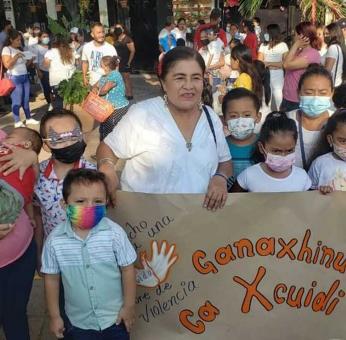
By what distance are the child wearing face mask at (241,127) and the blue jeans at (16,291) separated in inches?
47.9

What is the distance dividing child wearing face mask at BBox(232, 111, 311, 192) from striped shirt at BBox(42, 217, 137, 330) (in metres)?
0.77

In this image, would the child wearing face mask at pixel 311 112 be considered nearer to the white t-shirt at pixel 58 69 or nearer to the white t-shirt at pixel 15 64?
the white t-shirt at pixel 58 69

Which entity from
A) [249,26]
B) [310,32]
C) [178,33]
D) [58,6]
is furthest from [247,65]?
[58,6]

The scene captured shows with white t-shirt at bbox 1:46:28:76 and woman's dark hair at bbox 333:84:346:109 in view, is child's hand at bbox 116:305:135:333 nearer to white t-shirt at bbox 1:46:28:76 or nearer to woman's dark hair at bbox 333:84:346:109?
woman's dark hair at bbox 333:84:346:109

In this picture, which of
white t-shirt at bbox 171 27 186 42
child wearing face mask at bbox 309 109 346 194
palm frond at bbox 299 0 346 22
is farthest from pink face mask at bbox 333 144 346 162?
white t-shirt at bbox 171 27 186 42

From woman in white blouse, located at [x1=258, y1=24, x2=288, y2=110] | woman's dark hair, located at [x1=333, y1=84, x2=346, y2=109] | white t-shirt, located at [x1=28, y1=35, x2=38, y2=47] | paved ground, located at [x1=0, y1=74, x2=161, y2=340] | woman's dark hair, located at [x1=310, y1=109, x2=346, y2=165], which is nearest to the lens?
woman's dark hair, located at [x1=310, y1=109, x2=346, y2=165]

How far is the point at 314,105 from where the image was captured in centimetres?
307

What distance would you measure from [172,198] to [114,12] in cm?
1382

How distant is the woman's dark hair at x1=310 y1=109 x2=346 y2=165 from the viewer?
108 inches

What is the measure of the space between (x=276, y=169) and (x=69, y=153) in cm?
105

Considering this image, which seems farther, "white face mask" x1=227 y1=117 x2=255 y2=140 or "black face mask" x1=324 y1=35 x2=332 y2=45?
"black face mask" x1=324 y1=35 x2=332 y2=45

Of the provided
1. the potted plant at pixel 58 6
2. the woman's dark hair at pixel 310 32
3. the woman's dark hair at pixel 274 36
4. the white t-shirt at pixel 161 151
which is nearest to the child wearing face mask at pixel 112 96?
the woman's dark hair at pixel 310 32

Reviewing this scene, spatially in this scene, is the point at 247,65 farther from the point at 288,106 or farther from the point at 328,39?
the point at 328,39

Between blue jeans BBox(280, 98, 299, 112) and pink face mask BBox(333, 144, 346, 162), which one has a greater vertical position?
pink face mask BBox(333, 144, 346, 162)
